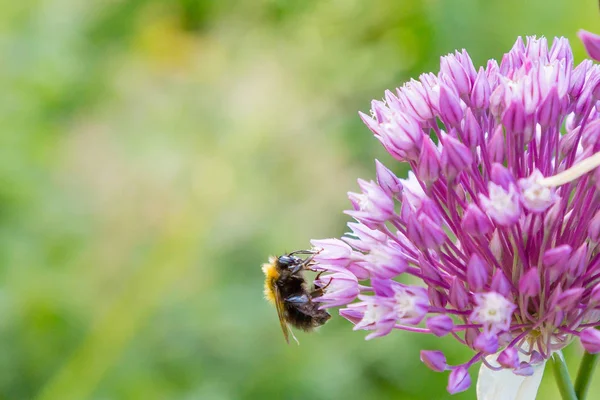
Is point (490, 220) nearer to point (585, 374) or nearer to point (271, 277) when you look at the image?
point (585, 374)

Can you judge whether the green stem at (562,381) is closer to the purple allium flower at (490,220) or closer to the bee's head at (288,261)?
the purple allium flower at (490,220)

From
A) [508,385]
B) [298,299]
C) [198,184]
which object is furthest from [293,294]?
[198,184]

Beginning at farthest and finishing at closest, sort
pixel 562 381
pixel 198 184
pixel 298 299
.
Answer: pixel 198 184 → pixel 298 299 → pixel 562 381

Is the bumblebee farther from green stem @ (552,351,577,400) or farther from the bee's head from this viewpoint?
green stem @ (552,351,577,400)

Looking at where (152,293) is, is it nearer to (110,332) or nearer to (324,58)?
(110,332)

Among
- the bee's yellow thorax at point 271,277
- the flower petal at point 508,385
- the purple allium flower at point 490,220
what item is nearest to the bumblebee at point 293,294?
the bee's yellow thorax at point 271,277

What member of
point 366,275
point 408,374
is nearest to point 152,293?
point 408,374

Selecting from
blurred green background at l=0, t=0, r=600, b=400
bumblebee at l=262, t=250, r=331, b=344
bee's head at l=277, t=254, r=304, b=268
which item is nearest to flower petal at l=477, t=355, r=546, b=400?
bumblebee at l=262, t=250, r=331, b=344
